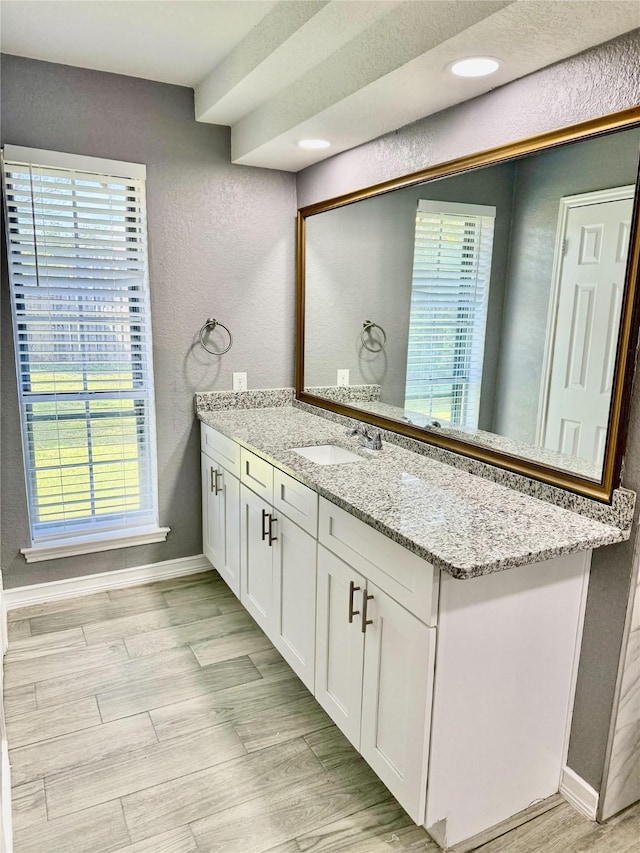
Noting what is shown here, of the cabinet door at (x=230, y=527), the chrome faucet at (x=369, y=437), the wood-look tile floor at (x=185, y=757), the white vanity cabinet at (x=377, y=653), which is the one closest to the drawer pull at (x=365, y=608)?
the white vanity cabinet at (x=377, y=653)

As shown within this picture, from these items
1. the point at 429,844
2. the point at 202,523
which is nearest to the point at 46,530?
the point at 202,523

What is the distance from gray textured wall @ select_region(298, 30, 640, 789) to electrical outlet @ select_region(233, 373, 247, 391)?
1545 mm

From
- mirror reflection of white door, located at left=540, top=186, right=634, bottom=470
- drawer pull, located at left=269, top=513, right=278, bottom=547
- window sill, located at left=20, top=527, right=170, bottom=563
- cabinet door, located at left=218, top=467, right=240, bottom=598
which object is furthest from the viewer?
window sill, located at left=20, top=527, right=170, bottom=563

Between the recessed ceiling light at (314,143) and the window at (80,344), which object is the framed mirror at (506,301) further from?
the window at (80,344)

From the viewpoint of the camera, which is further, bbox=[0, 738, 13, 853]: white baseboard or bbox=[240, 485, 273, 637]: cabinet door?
bbox=[240, 485, 273, 637]: cabinet door

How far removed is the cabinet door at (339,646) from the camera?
1.77m

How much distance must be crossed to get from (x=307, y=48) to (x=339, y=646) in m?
1.97

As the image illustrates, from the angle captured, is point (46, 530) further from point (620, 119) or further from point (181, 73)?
point (620, 119)

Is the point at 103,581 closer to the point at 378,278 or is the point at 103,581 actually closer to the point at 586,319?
the point at 378,278

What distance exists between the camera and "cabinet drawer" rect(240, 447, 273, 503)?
233 cm

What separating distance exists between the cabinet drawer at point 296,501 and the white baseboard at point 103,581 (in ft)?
3.97

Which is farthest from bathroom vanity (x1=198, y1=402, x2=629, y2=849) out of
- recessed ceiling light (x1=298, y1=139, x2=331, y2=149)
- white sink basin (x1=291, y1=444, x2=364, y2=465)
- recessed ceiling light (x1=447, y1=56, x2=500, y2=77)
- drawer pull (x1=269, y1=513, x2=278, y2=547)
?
recessed ceiling light (x1=298, y1=139, x2=331, y2=149)

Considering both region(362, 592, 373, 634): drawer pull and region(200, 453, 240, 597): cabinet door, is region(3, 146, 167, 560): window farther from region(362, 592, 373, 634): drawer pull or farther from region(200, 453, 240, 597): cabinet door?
region(362, 592, 373, 634): drawer pull

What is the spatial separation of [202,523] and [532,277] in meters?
2.19
